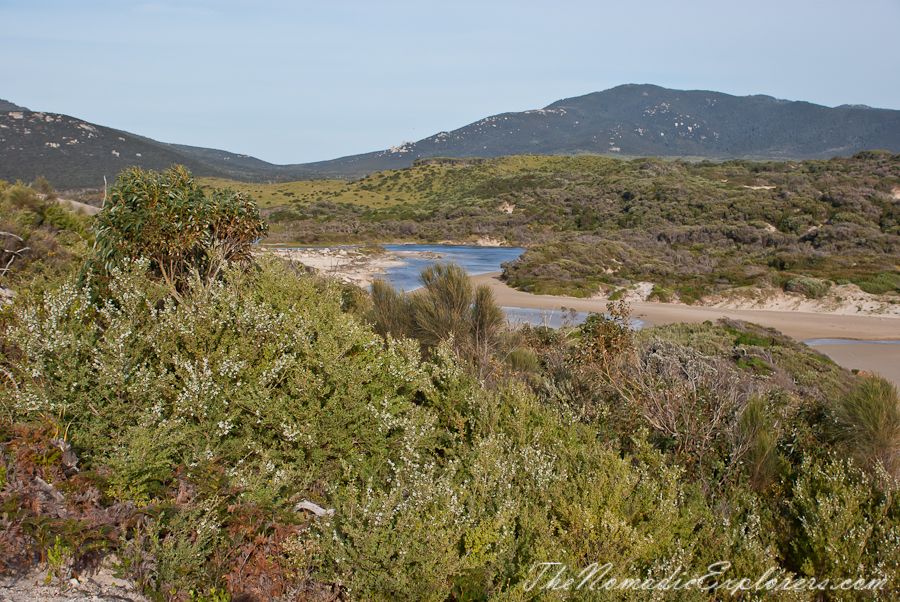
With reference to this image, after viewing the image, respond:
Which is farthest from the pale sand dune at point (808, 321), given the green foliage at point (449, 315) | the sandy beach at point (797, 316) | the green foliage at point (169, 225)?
the green foliage at point (169, 225)

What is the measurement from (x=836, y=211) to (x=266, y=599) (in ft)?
154

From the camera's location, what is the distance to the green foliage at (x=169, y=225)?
4.99 metres

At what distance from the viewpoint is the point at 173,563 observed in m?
2.35

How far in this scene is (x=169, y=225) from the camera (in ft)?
16.6

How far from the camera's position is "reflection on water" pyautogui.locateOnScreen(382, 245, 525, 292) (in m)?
23.9

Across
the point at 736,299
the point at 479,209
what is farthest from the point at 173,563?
the point at 479,209

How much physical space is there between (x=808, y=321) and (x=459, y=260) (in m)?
22.1

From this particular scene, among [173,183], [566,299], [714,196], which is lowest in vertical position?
[566,299]

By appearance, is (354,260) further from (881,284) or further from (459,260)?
(881,284)

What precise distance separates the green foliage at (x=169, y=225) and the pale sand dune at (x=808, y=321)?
9106 mm

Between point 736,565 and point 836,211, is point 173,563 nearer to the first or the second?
point 736,565

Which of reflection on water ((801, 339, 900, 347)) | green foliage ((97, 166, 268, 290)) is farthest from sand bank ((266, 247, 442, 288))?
green foliage ((97, 166, 268, 290))

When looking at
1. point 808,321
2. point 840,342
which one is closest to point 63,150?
point 808,321

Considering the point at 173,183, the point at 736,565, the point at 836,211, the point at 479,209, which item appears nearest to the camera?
the point at 736,565
